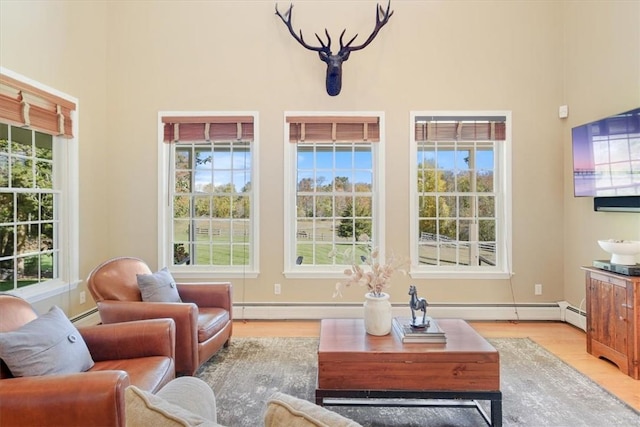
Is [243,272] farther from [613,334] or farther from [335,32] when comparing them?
[613,334]

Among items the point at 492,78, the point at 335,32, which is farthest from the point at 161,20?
the point at 492,78

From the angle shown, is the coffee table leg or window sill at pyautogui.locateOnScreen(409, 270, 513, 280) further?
window sill at pyautogui.locateOnScreen(409, 270, 513, 280)

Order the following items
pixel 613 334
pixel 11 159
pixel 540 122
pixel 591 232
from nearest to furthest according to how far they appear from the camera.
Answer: pixel 613 334 → pixel 11 159 → pixel 591 232 → pixel 540 122

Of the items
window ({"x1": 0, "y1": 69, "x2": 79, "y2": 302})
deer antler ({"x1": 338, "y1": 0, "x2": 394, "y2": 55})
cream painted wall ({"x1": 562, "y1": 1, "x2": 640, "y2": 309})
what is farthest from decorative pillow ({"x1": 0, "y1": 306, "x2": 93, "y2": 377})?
cream painted wall ({"x1": 562, "y1": 1, "x2": 640, "y2": 309})

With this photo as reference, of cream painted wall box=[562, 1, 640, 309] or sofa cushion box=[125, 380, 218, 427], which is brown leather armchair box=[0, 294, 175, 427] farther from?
cream painted wall box=[562, 1, 640, 309]

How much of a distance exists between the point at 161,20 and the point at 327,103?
2.22 meters

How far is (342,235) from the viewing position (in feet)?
14.5

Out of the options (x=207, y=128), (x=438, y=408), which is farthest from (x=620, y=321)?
(x=207, y=128)

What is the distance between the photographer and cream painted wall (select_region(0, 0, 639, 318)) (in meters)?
4.19

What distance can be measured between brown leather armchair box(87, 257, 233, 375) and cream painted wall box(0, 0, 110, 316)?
3.34 feet

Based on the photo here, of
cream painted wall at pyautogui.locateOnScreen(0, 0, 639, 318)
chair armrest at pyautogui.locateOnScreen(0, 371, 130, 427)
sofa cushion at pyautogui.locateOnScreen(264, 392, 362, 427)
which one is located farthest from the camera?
cream painted wall at pyautogui.locateOnScreen(0, 0, 639, 318)

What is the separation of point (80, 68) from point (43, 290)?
7.70 ft

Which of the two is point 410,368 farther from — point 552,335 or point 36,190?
point 36,190

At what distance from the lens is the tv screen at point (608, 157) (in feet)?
9.84
